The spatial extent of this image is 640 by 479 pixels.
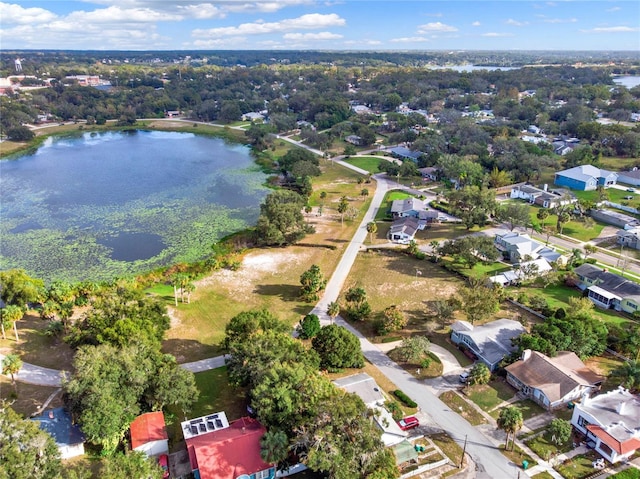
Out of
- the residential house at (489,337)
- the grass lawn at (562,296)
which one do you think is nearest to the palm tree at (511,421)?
the residential house at (489,337)

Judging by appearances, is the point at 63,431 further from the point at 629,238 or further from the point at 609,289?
the point at 629,238

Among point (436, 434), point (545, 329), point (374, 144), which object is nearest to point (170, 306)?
point (436, 434)

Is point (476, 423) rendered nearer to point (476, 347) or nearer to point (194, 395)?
point (476, 347)

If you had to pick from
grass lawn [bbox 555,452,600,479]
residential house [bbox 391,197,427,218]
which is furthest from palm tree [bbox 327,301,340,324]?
residential house [bbox 391,197,427,218]

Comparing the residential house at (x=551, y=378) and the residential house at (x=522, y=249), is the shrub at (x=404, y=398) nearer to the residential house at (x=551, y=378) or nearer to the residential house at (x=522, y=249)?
the residential house at (x=551, y=378)

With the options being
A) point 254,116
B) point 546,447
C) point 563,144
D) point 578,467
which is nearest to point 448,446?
point 546,447

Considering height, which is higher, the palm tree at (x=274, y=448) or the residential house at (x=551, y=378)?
the palm tree at (x=274, y=448)

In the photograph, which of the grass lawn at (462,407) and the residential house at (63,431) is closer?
the residential house at (63,431)
